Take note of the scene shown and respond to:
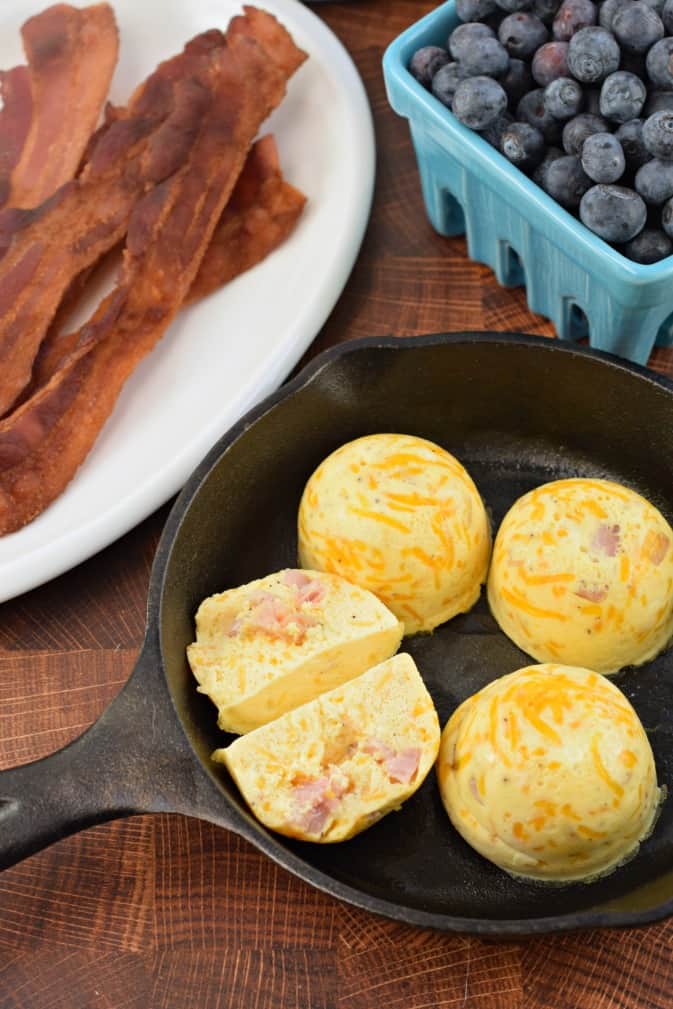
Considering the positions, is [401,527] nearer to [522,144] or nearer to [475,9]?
[522,144]

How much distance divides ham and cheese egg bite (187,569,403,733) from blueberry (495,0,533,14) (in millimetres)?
840

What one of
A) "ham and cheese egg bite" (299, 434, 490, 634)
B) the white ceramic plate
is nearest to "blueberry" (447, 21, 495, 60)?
the white ceramic plate

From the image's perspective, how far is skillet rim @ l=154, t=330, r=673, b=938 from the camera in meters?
1.01

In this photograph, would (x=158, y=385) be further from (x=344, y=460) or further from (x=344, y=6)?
(x=344, y=6)

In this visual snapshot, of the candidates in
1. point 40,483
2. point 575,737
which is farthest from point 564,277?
point 40,483

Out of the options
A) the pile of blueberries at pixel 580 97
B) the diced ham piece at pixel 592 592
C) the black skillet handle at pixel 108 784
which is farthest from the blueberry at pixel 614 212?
the black skillet handle at pixel 108 784

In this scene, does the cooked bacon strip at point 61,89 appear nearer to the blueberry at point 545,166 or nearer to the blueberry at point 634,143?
the blueberry at point 545,166

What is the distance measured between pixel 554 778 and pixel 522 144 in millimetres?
822

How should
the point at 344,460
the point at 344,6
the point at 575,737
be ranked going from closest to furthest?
the point at 575,737 < the point at 344,460 < the point at 344,6

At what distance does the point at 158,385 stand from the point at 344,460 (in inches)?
16.1

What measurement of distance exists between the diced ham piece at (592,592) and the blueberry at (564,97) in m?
0.63

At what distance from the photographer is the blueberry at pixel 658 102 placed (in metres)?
1.37

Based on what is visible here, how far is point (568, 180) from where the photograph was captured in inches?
55.1

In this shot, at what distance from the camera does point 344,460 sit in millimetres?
1402
